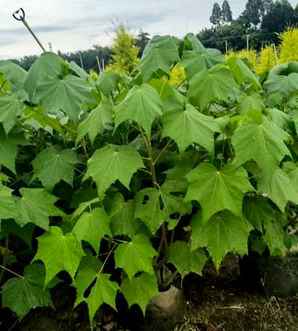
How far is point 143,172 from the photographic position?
63.1 inches

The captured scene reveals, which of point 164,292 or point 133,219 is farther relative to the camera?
point 164,292

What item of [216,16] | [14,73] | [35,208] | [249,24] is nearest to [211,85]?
[35,208]

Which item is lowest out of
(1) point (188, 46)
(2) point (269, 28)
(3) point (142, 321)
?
(2) point (269, 28)

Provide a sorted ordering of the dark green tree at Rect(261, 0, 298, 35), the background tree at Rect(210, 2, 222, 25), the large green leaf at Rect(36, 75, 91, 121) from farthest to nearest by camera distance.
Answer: the dark green tree at Rect(261, 0, 298, 35), the background tree at Rect(210, 2, 222, 25), the large green leaf at Rect(36, 75, 91, 121)

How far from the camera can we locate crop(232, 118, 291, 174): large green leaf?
123 centimetres

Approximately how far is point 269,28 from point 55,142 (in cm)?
1747

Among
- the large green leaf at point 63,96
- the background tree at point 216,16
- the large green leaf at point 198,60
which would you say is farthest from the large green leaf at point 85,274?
the background tree at point 216,16

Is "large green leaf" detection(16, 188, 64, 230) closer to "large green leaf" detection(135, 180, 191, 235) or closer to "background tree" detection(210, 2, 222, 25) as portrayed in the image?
"large green leaf" detection(135, 180, 191, 235)

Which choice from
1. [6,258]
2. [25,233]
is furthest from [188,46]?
[6,258]

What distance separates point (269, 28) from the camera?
17.7 meters

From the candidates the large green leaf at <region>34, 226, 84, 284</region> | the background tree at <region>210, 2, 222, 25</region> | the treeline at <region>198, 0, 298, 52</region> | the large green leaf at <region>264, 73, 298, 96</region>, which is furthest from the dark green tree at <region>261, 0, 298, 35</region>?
the large green leaf at <region>34, 226, 84, 284</region>

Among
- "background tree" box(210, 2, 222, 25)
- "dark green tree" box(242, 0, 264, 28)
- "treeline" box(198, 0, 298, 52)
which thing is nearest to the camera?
"treeline" box(198, 0, 298, 52)

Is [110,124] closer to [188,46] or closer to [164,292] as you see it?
[188,46]

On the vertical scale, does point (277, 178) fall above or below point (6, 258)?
above
